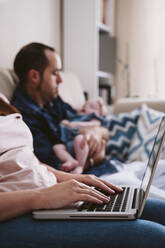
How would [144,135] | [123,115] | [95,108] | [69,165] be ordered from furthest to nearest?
[95,108]
[123,115]
[144,135]
[69,165]

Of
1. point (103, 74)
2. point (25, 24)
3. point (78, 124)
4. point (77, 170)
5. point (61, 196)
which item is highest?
point (25, 24)

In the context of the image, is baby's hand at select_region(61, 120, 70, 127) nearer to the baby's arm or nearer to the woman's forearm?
the baby's arm

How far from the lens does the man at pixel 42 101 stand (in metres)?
1.67

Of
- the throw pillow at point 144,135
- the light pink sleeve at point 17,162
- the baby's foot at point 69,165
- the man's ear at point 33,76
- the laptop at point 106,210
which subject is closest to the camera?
the laptop at point 106,210

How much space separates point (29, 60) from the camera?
1.83 meters

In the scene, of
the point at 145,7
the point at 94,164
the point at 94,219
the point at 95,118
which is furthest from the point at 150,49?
the point at 94,219

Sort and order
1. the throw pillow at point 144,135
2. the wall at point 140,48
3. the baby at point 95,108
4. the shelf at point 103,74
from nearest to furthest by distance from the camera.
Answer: the throw pillow at point 144,135
the baby at point 95,108
the shelf at point 103,74
the wall at point 140,48

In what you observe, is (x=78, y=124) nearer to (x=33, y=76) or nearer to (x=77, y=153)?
(x=77, y=153)

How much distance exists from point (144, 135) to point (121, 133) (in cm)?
16

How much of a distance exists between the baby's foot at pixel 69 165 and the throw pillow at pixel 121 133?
436 mm

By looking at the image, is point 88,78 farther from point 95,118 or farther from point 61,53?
point 95,118

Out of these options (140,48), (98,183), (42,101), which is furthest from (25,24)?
(98,183)

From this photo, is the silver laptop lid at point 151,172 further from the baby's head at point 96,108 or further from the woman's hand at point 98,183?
the baby's head at point 96,108

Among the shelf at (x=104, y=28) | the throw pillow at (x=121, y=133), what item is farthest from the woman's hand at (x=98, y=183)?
the shelf at (x=104, y=28)
